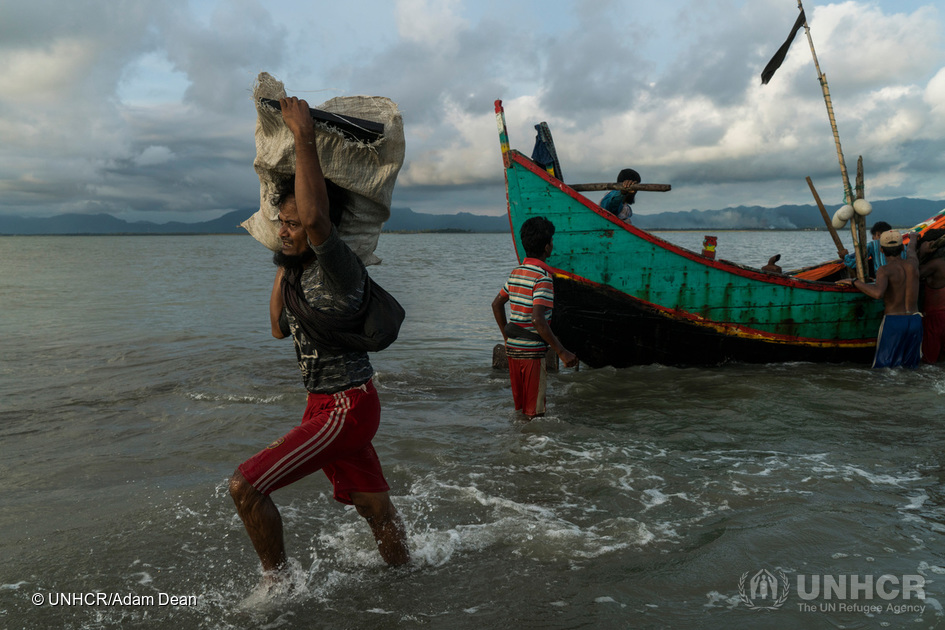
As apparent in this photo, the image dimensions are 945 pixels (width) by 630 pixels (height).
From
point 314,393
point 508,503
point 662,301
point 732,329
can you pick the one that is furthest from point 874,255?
point 314,393

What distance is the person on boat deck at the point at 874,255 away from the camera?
313 inches

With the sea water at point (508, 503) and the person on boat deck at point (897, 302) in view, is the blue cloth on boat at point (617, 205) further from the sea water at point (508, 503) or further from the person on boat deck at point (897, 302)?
the person on boat deck at point (897, 302)

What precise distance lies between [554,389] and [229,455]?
12.1 ft

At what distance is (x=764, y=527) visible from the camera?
3.50 metres

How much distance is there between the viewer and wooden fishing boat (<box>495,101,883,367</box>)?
716 cm

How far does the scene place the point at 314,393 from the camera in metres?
2.59

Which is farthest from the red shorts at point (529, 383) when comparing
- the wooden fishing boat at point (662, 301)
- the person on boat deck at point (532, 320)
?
the wooden fishing boat at point (662, 301)

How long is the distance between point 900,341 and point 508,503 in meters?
6.67

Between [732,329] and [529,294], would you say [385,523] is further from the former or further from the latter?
[732,329]

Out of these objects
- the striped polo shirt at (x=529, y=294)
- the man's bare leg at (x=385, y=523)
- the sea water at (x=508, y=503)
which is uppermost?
the striped polo shirt at (x=529, y=294)

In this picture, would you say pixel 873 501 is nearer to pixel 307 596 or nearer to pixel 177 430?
pixel 307 596

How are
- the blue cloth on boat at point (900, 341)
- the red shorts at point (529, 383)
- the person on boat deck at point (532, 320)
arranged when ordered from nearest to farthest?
1. the person on boat deck at point (532, 320)
2. the red shorts at point (529, 383)
3. the blue cloth on boat at point (900, 341)

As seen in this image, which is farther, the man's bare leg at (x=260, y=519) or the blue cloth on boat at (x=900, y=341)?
the blue cloth on boat at (x=900, y=341)

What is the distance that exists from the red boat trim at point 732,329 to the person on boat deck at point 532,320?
247 centimetres
